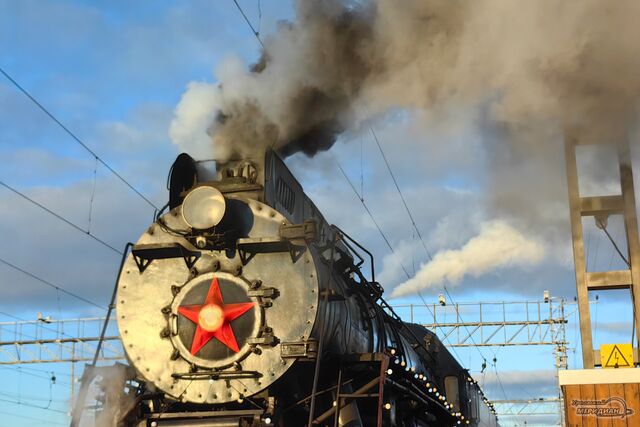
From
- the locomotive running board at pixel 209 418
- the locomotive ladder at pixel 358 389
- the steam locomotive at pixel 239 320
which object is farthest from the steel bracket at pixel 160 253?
the locomotive ladder at pixel 358 389

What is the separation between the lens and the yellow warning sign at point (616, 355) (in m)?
12.7

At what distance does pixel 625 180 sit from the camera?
13.6m

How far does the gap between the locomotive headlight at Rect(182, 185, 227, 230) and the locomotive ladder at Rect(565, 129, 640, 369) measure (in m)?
7.73

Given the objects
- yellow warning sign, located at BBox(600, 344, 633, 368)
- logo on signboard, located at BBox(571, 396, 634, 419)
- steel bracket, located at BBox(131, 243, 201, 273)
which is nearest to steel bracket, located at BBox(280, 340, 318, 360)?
steel bracket, located at BBox(131, 243, 201, 273)

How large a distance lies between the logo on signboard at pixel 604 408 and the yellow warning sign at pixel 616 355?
99cm

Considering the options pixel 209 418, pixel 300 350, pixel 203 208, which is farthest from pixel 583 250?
pixel 209 418

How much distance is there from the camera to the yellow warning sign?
501 inches

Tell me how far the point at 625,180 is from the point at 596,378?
11.8 ft

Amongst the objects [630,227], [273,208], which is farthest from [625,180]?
[273,208]

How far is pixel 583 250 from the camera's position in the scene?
13867 millimetres

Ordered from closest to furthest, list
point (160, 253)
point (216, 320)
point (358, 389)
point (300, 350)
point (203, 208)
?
point (300, 350) → point (216, 320) → point (203, 208) → point (160, 253) → point (358, 389)

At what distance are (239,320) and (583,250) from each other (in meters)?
8.38

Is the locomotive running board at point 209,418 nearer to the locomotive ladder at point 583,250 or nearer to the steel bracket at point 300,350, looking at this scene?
the steel bracket at point 300,350

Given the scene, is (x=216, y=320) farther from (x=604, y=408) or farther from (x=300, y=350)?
(x=604, y=408)
